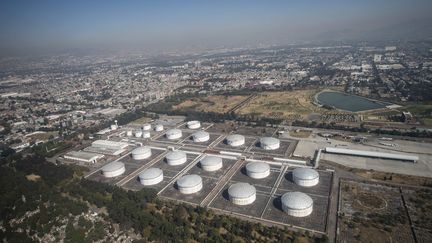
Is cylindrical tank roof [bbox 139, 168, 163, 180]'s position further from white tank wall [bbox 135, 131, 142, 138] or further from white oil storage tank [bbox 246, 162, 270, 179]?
white tank wall [bbox 135, 131, 142, 138]

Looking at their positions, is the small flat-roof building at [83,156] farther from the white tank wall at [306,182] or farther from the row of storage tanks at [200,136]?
the white tank wall at [306,182]

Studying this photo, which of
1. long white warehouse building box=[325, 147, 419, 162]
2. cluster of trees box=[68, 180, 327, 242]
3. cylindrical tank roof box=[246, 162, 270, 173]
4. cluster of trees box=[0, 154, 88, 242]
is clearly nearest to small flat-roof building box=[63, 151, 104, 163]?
cluster of trees box=[0, 154, 88, 242]

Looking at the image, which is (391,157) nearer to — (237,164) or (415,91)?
(237,164)

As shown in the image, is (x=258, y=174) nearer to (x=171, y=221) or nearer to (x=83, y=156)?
(x=171, y=221)

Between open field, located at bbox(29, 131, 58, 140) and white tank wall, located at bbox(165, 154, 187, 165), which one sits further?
open field, located at bbox(29, 131, 58, 140)

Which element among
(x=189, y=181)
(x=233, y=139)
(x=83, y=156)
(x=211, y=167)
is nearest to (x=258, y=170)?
(x=211, y=167)

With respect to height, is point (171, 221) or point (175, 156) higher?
point (175, 156)

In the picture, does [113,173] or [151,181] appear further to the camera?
[113,173]
